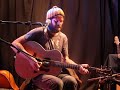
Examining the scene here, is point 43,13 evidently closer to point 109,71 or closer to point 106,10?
point 106,10

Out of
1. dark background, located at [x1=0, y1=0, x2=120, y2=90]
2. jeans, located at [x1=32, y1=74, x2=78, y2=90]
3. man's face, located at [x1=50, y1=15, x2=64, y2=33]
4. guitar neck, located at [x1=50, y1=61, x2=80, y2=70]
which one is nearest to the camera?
jeans, located at [x1=32, y1=74, x2=78, y2=90]

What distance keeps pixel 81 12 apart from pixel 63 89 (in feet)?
6.29

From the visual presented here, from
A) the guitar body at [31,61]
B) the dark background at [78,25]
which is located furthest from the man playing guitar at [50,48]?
the dark background at [78,25]

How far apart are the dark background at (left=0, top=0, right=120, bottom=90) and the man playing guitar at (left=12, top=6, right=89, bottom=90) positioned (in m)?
1.15

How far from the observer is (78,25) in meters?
5.55

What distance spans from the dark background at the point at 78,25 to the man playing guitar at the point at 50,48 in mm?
1150

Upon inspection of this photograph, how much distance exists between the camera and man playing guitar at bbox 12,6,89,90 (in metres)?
4.00

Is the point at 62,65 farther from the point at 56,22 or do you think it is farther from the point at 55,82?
the point at 56,22

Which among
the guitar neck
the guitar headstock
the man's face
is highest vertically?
the man's face

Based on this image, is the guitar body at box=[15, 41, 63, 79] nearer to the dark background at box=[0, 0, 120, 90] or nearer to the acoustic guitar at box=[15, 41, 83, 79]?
the acoustic guitar at box=[15, 41, 83, 79]

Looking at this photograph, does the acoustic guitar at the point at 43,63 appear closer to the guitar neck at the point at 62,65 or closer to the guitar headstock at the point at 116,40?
the guitar neck at the point at 62,65

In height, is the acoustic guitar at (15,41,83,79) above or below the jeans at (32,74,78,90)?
above

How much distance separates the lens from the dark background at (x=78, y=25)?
5.43 m

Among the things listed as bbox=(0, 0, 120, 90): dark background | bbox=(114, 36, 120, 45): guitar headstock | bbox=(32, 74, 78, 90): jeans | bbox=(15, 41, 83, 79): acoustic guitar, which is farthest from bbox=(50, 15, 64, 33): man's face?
bbox=(114, 36, 120, 45): guitar headstock
